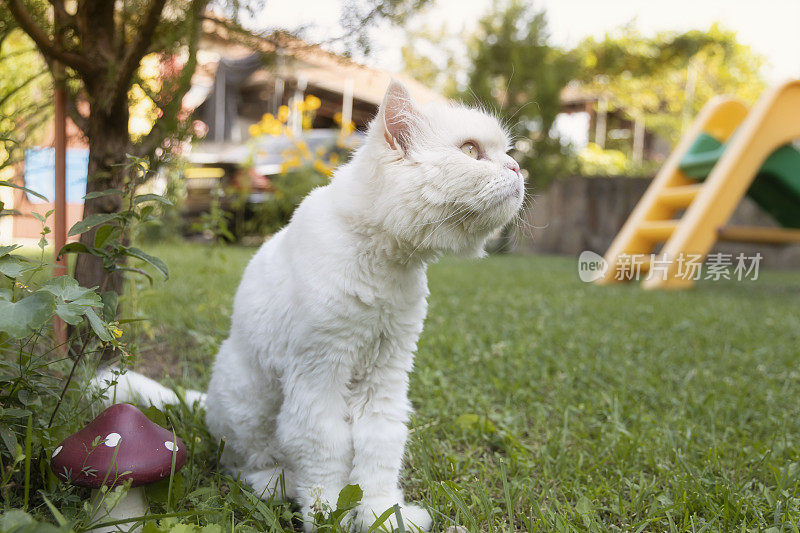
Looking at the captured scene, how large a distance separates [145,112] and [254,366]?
1.11 meters

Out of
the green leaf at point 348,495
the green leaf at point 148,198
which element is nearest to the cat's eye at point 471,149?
the green leaf at point 148,198

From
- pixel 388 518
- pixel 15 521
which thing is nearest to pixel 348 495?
pixel 388 518

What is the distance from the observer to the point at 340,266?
4.27ft

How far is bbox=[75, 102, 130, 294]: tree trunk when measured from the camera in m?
1.87

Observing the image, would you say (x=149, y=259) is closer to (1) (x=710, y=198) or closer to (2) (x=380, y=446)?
(2) (x=380, y=446)

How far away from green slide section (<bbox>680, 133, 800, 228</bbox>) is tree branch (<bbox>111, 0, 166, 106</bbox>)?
5.54 m

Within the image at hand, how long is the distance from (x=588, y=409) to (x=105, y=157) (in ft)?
6.20

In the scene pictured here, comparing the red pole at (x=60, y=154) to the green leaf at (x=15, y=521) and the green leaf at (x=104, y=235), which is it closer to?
the green leaf at (x=104, y=235)

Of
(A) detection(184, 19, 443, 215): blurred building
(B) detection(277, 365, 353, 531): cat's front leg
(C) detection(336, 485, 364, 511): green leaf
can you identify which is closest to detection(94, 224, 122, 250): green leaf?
(B) detection(277, 365, 353, 531): cat's front leg

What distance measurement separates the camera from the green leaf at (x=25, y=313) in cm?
94

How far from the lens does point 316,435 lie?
1.30 m

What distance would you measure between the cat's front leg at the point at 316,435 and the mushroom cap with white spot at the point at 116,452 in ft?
0.86

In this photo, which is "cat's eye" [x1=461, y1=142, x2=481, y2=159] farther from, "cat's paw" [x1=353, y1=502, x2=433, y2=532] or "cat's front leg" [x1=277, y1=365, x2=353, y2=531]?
"cat's paw" [x1=353, y1=502, x2=433, y2=532]

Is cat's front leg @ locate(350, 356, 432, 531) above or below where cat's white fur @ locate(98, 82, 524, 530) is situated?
below
